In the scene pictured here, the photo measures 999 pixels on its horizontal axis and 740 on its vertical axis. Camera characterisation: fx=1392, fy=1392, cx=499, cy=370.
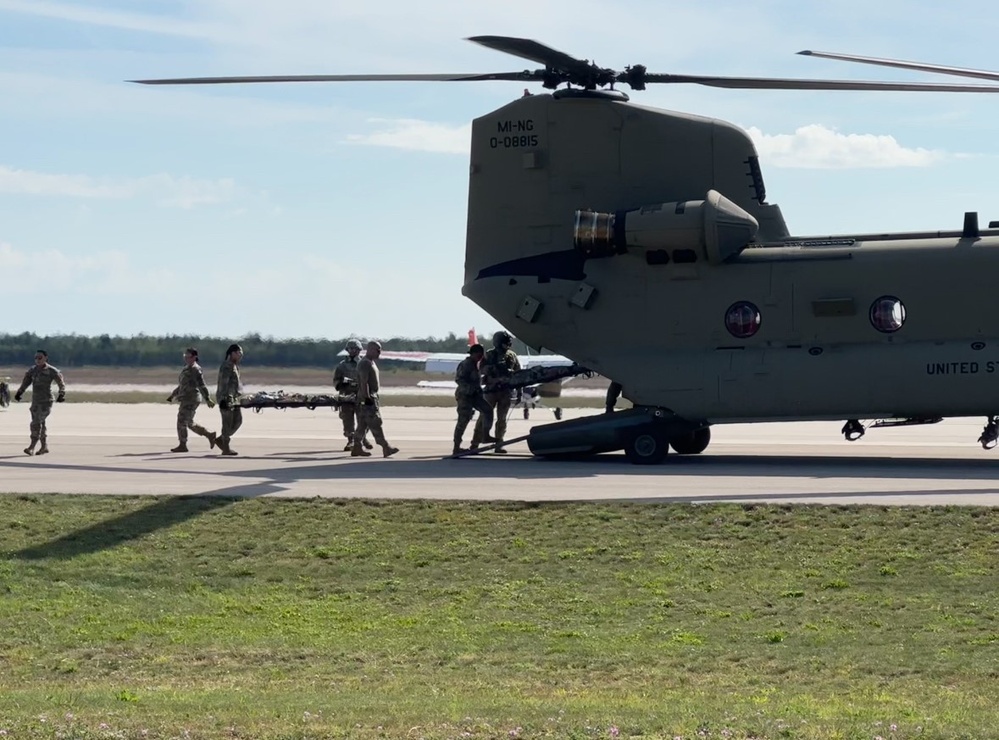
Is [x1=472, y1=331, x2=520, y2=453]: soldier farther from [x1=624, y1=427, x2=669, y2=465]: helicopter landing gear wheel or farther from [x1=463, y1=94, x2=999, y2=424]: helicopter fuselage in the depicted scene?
[x1=624, y1=427, x2=669, y2=465]: helicopter landing gear wheel

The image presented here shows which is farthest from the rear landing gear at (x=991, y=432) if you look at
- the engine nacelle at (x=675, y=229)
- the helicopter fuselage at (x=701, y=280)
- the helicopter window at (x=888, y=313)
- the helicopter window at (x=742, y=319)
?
the engine nacelle at (x=675, y=229)

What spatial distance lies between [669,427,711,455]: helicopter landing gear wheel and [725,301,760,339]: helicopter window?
2367mm

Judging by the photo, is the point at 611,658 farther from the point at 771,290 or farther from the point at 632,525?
the point at 771,290

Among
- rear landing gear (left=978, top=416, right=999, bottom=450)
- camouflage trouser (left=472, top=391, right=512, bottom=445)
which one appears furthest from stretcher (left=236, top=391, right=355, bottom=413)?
rear landing gear (left=978, top=416, right=999, bottom=450)

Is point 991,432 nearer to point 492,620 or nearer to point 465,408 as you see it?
point 465,408

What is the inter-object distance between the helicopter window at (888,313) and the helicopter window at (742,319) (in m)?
1.55

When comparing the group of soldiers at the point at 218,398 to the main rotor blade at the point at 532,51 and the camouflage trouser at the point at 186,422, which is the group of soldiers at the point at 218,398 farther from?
the main rotor blade at the point at 532,51

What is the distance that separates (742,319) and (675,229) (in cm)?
153

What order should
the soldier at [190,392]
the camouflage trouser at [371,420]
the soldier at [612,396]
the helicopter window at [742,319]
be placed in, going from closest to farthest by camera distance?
the helicopter window at [742,319] < the soldier at [612,396] < the camouflage trouser at [371,420] < the soldier at [190,392]

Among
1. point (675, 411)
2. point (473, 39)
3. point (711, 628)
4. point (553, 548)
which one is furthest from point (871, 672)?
point (675, 411)

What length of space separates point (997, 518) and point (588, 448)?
7.35 metres

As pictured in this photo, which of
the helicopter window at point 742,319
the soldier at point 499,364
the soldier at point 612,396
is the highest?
the helicopter window at point 742,319

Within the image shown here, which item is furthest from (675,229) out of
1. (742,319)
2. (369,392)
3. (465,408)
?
(369,392)

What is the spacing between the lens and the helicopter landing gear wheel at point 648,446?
19297mm
